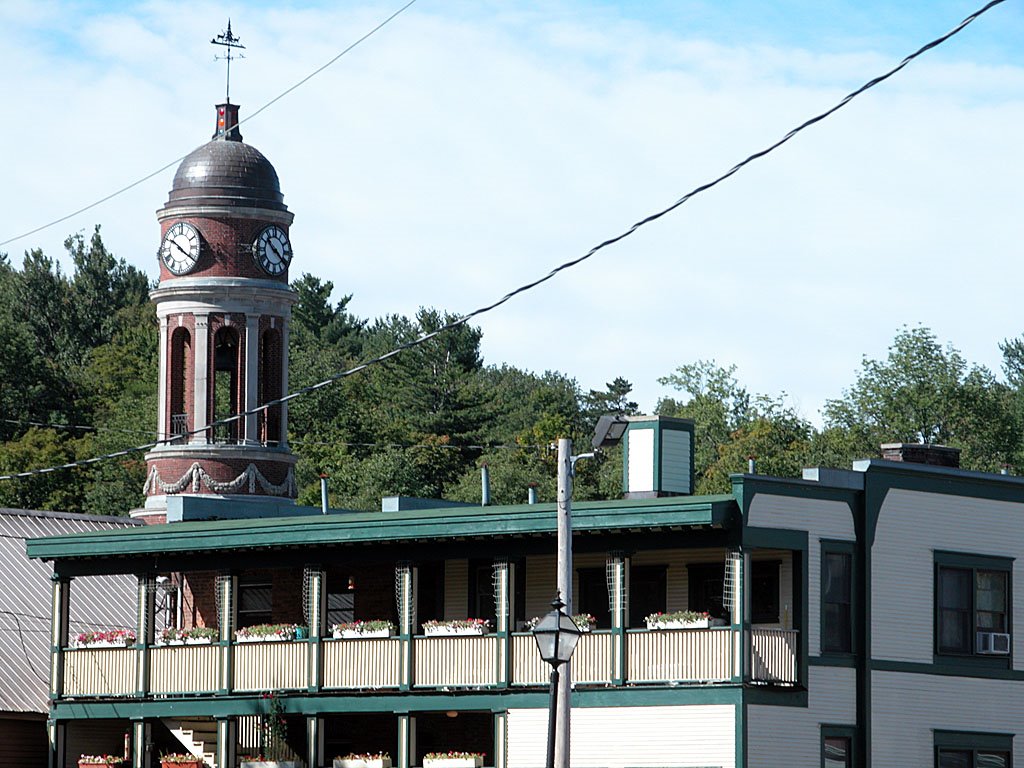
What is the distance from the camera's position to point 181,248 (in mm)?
67688

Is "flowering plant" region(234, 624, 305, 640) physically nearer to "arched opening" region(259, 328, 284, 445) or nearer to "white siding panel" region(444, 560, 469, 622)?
"white siding panel" region(444, 560, 469, 622)

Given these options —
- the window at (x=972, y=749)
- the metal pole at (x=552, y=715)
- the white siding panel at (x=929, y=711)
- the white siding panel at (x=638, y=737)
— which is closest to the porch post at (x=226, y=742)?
the white siding panel at (x=638, y=737)

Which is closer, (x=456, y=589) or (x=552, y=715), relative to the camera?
(x=552, y=715)

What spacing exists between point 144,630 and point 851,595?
15195 millimetres

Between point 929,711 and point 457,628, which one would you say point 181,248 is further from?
point 929,711

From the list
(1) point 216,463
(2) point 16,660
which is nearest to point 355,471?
(1) point 216,463

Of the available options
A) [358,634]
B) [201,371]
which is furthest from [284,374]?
[358,634]

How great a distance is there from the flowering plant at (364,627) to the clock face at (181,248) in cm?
2386

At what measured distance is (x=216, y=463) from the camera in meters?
67.1

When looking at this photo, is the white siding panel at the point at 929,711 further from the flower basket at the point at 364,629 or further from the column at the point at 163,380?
the column at the point at 163,380

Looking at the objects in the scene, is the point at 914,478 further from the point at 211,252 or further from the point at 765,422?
the point at 765,422

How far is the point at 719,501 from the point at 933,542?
211 inches

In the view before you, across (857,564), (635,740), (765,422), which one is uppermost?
(765,422)

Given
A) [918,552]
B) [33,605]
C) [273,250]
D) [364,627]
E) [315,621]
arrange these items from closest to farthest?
[918,552]
[364,627]
[315,621]
[33,605]
[273,250]
